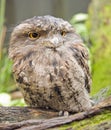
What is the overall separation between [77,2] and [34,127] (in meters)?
4.71

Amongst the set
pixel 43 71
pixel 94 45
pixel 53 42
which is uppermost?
pixel 94 45

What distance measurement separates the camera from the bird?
Answer: 249 cm

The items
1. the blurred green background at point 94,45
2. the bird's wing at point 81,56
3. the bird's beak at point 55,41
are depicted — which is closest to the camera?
the bird's beak at point 55,41

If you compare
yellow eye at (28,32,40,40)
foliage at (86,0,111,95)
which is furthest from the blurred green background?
yellow eye at (28,32,40,40)

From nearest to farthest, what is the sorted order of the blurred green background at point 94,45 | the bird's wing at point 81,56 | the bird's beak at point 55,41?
the bird's beak at point 55,41 < the bird's wing at point 81,56 < the blurred green background at point 94,45

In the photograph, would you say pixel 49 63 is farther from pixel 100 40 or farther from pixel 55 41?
pixel 100 40

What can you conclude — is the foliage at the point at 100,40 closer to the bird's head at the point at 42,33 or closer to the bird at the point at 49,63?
the bird at the point at 49,63

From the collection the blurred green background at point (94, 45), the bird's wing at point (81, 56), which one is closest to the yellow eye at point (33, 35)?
the bird's wing at point (81, 56)

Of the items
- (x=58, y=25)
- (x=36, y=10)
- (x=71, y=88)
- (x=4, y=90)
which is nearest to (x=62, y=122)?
(x=71, y=88)

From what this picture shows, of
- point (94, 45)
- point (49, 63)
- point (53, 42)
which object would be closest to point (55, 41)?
point (53, 42)

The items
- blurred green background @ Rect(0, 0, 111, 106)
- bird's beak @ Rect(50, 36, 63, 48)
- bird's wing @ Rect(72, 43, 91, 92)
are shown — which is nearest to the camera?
bird's beak @ Rect(50, 36, 63, 48)

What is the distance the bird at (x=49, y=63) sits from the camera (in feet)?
8.16

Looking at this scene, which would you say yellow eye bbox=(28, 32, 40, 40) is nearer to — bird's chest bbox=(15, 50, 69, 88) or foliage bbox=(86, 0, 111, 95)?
bird's chest bbox=(15, 50, 69, 88)

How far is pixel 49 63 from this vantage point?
2523mm
